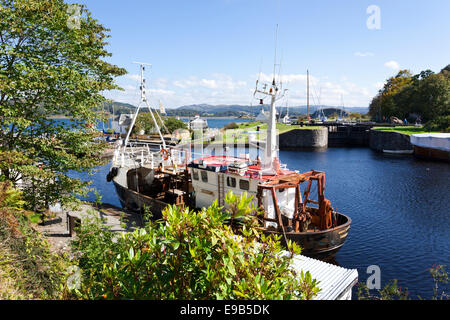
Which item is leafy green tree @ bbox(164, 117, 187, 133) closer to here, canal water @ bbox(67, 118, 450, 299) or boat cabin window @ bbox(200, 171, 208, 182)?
canal water @ bbox(67, 118, 450, 299)

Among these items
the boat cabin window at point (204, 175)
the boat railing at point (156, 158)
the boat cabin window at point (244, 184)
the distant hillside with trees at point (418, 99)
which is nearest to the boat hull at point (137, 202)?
the boat railing at point (156, 158)

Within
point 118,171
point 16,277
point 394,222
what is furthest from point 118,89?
point 394,222

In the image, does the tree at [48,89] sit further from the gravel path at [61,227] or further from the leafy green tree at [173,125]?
→ the leafy green tree at [173,125]

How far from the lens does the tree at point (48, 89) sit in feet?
43.0

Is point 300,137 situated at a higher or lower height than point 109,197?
higher

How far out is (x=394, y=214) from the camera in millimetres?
27578

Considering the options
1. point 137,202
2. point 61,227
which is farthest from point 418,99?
point 61,227

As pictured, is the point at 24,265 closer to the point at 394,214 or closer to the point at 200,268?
the point at 200,268

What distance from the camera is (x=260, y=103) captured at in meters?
19.6

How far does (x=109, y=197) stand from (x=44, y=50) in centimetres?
2373

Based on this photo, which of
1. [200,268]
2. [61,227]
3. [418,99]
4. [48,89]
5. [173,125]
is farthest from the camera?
[173,125]

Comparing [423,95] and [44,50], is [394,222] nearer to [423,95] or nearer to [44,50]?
[44,50]

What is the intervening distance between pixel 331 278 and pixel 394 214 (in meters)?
19.6

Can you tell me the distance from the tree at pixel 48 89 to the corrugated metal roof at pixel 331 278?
Answer: 41.5 feet
